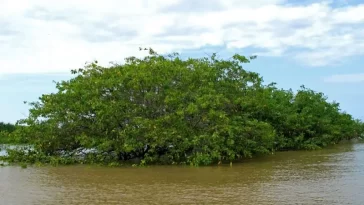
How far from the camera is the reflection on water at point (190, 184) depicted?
7.98 m

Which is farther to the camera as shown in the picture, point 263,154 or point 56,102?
point 263,154

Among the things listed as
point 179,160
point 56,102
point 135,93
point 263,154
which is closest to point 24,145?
point 56,102

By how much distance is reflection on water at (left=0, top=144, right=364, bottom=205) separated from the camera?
7984 millimetres

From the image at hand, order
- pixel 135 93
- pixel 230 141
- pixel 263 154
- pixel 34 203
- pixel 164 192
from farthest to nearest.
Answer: pixel 263 154 → pixel 135 93 → pixel 230 141 → pixel 164 192 → pixel 34 203

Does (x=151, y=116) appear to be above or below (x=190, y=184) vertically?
above

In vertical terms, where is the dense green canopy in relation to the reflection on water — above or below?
above

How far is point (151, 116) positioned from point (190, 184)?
4.21 m

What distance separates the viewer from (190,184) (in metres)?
9.47

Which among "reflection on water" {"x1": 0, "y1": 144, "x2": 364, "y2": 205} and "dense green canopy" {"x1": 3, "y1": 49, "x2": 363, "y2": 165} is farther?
"dense green canopy" {"x1": 3, "y1": 49, "x2": 363, "y2": 165}

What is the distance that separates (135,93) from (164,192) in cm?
533

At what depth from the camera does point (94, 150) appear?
1353cm

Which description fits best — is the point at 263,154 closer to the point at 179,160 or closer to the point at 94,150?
the point at 179,160

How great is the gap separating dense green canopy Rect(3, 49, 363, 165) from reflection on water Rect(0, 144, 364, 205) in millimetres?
767

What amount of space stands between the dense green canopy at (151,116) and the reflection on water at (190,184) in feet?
2.52
